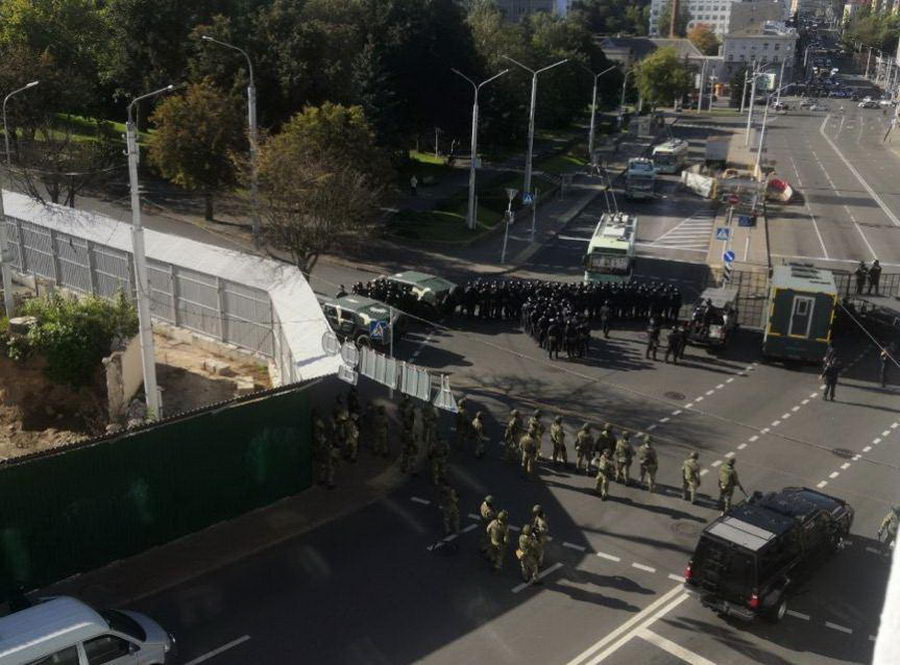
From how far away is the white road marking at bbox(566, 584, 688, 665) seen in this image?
1362cm

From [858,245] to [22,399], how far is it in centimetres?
4068

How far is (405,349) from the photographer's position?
92.4 ft

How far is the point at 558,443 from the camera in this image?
782 inches

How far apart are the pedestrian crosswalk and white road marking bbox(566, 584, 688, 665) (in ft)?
104

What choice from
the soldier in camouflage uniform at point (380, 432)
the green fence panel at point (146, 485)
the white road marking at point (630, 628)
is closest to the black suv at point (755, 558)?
the white road marking at point (630, 628)

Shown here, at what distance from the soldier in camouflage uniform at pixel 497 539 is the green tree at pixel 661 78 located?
3807 inches

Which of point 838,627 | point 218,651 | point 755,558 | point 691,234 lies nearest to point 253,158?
point 218,651

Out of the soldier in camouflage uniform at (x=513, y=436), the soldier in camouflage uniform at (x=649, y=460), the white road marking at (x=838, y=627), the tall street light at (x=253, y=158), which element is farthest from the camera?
the tall street light at (x=253, y=158)

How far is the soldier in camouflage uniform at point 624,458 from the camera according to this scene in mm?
19188

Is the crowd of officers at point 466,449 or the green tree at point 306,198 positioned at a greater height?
the green tree at point 306,198

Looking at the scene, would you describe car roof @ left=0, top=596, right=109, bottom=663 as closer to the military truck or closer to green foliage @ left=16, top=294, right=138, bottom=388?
green foliage @ left=16, top=294, right=138, bottom=388

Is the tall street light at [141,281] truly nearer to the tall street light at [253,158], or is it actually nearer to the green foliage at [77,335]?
the green foliage at [77,335]

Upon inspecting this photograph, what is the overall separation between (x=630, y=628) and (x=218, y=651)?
6.56 meters

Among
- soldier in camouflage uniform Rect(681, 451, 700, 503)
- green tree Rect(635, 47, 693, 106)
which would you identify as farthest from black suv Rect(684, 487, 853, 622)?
green tree Rect(635, 47, 693, 106)
